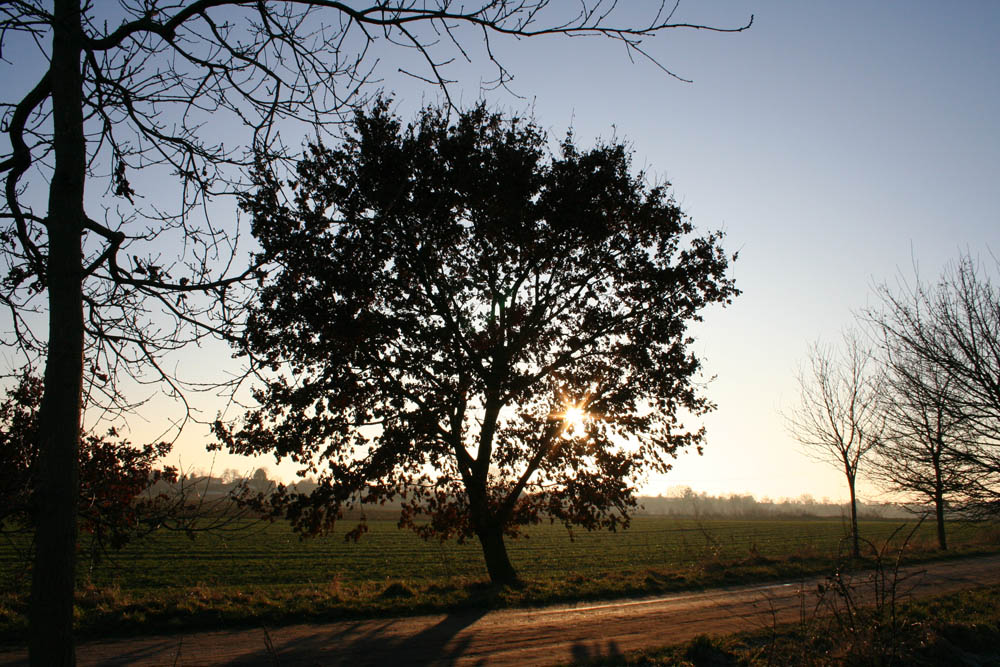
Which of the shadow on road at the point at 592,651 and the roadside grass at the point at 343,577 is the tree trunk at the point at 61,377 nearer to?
the roadside grass at the point at 343,577

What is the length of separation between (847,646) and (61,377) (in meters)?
7.44

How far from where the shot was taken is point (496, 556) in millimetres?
14094

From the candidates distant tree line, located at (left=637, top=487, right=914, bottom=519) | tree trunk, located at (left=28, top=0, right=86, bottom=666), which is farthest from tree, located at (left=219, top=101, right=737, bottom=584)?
distant tree line, located at (left=637, top=487, right=914, bottom=519)

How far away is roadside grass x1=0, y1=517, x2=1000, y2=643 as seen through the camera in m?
9.04

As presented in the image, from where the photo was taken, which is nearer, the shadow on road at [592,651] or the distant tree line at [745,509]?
the shadow on road at [592,651]

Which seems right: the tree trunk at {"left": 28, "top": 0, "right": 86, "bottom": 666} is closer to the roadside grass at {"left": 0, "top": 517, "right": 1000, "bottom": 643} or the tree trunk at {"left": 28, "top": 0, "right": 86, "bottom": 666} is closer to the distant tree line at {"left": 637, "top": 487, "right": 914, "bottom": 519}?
the roadside grass at {"left": 0, "top": 517, "right": 1000, "bottom": 643}

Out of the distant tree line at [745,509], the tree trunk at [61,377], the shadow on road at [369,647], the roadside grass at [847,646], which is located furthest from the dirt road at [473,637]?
the distant tree line at [745,509]

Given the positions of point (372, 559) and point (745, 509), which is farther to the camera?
point (745, 509)

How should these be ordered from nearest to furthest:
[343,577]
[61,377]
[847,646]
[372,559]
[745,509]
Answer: [61,377] → [847,646] → [343,577] → [372,559] → [745,509]

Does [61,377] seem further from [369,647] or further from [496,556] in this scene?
[496,556]

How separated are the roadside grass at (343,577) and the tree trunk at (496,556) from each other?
0.35 meters

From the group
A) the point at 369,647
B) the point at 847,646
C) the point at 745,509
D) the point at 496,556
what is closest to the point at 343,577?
the point at 496,556

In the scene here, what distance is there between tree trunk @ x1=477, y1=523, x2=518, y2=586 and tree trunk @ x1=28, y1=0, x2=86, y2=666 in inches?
464

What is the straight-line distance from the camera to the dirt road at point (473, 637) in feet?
24.3
